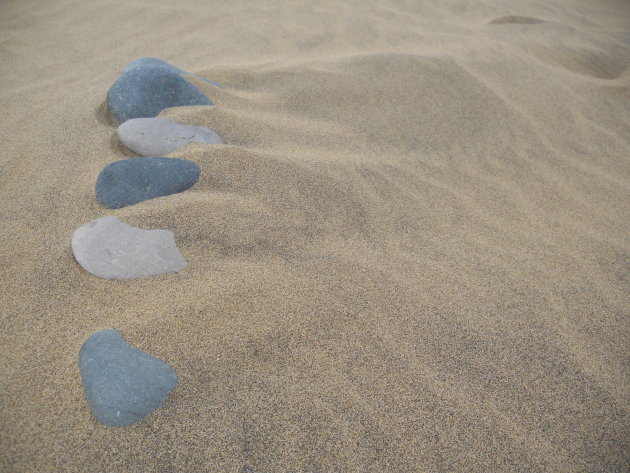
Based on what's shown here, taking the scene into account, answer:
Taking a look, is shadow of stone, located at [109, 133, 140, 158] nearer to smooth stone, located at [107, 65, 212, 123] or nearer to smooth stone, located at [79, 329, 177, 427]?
smooth stone, located at [107, 65, 212, 123]

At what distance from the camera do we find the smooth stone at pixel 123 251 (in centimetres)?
143

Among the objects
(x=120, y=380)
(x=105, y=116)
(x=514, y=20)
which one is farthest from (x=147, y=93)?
(x=514, y=20)

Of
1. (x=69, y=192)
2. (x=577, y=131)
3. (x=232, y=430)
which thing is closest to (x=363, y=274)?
(x=232, y=430)

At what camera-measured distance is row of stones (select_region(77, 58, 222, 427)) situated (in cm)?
111

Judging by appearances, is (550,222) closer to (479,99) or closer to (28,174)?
(479,99)

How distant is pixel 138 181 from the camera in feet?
5.61

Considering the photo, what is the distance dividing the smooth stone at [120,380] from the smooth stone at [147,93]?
1.42 metres

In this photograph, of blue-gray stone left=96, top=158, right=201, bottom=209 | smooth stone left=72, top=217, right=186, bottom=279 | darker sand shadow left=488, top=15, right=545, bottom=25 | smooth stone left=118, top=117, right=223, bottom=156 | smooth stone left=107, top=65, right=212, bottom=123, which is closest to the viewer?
smooth stone left=72, top=217, right=186, bottom=279

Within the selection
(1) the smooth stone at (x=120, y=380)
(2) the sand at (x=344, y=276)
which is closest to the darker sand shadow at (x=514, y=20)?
(2) the sand at (x=344, y=276)

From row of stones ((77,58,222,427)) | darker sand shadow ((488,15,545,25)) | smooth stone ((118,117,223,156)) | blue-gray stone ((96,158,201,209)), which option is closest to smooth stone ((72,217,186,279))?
row of stones ((77,58,222,427))

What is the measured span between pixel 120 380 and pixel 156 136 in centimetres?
126

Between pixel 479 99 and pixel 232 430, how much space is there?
108 inches

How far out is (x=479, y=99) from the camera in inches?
113

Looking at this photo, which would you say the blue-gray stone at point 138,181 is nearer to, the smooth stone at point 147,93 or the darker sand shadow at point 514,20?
the smooth stone at point 147,93
